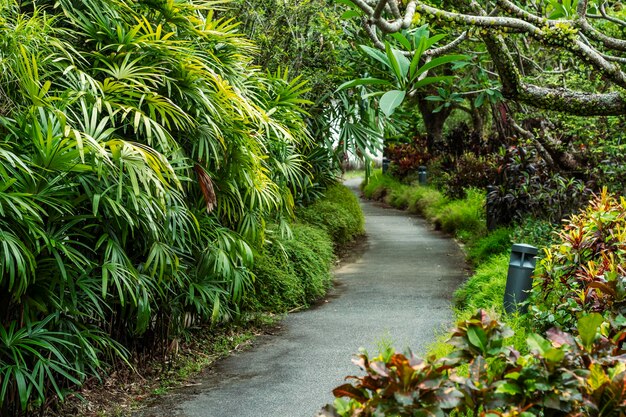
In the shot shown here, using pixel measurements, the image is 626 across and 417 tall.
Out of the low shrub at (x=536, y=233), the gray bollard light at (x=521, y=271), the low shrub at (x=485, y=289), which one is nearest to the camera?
the gray bollard light at (x=521, y=271)

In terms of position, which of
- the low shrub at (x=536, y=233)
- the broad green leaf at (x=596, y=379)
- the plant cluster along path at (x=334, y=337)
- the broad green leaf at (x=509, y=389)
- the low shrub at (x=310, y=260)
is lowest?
the plant cluster along path at (x=334, y=337)

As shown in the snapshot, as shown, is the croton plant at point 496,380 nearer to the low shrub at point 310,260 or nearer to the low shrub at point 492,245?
the low shrub at point 310,260

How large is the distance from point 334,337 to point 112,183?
3.03 meters

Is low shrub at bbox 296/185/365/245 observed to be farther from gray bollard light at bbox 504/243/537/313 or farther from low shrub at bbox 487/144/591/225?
gray bollard light at bbox 504/243/537/313

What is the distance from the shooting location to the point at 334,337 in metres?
7.07

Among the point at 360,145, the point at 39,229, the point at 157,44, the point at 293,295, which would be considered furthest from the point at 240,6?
the point at 39,229

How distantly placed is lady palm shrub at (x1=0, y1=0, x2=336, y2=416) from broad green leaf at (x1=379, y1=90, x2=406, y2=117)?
2126 millimetres

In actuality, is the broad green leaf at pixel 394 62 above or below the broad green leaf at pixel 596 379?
above

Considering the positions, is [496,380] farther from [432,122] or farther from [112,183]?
[432,122]

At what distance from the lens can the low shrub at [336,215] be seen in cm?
1141

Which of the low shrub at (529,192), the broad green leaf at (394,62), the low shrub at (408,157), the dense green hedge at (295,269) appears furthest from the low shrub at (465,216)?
the broad green leaf at (394,62)

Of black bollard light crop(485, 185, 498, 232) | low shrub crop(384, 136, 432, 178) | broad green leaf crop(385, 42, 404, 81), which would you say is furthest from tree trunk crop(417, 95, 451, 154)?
broad green leaf crop(385, 42, 404, 81)

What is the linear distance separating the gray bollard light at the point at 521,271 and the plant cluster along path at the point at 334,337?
94 centimetres

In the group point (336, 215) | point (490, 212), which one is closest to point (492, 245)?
point (490, 212)
